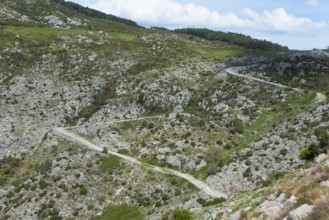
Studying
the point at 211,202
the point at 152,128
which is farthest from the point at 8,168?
the point at 211,202

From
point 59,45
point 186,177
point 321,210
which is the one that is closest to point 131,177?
point 186,177

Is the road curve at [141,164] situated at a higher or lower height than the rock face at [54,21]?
lower

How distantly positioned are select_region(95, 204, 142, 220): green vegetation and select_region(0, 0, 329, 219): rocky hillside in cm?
20

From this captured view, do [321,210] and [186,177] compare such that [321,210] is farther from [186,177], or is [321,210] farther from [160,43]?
[160,43]

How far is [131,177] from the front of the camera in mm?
60625

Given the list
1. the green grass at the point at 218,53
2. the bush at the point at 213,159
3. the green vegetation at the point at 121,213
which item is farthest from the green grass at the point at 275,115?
the green grass at the point at 218,53

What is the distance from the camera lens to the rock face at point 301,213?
14341mm

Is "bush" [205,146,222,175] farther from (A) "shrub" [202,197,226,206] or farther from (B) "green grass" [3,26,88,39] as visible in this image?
(B) "green grass" [3,26,88,39]

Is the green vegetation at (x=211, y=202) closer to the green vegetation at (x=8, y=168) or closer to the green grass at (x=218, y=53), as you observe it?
the green vegetation at (x=8, y=168)

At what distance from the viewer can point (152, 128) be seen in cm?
7750

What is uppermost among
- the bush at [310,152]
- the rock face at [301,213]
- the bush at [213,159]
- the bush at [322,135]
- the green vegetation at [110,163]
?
the rock face at [301,213]

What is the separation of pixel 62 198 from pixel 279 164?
3242 cm

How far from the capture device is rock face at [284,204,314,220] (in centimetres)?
1434

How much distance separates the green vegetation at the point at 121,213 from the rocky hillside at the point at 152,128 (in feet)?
0.67
